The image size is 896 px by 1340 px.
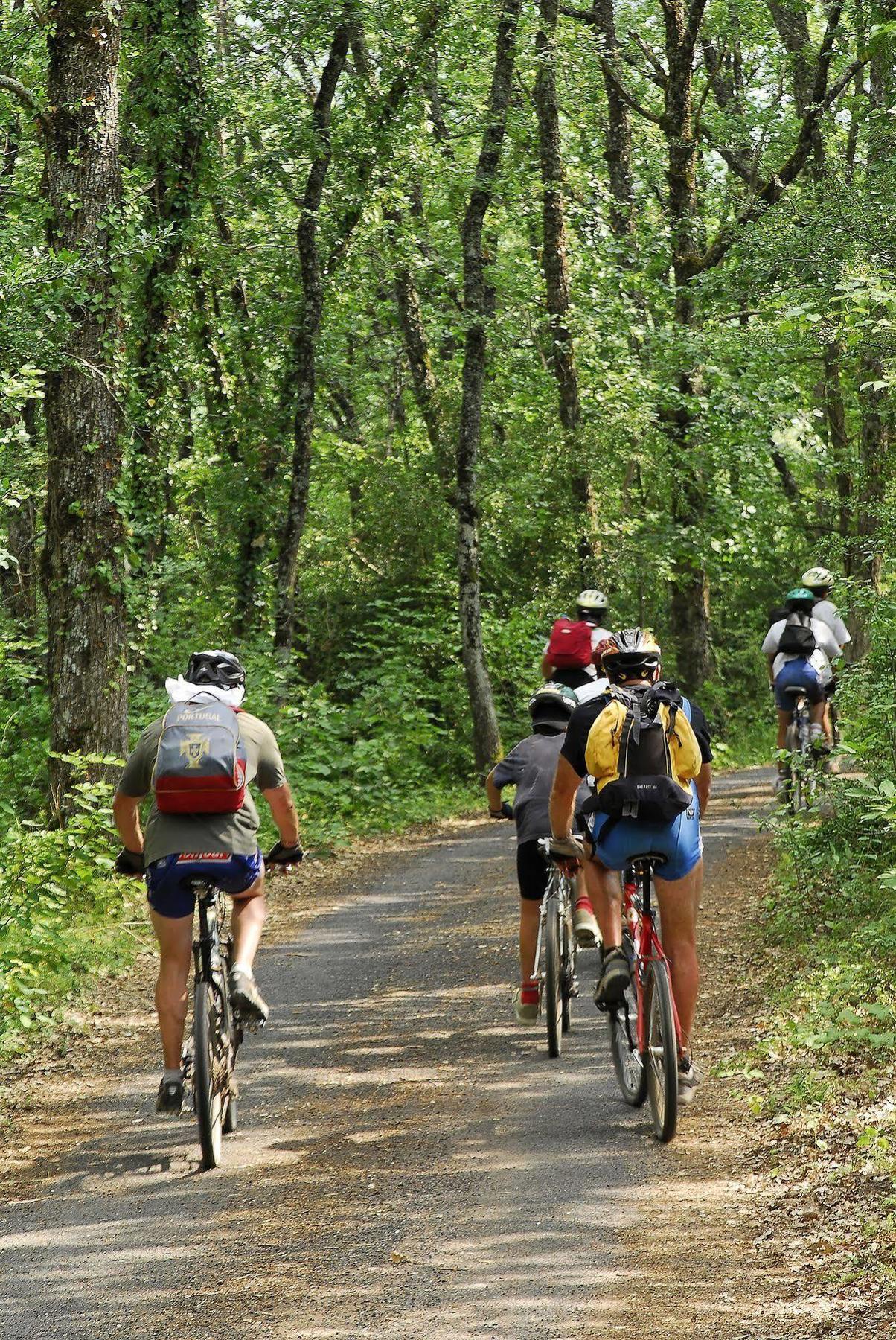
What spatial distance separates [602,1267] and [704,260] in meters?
19.1

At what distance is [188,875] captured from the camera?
6062 millimetres

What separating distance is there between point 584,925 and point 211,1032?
2.51m

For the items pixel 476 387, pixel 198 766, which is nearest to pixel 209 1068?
pixel 198 766

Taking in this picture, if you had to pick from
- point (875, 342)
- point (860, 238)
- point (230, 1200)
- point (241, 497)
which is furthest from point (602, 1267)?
point (241, 497)

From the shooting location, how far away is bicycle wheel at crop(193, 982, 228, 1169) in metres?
5.80

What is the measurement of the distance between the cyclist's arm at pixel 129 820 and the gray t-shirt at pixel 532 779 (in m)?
2.03

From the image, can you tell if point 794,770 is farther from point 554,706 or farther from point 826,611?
point 826,611

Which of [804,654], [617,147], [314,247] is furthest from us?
[617,147]

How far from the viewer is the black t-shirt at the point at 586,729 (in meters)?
6.18

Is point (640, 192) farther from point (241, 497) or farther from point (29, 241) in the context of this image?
point (29, 241)

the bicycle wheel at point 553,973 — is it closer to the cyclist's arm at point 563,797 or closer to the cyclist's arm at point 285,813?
the cyclist's arm at point 563,797

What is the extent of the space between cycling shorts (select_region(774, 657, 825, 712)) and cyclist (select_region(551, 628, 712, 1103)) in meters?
6.24

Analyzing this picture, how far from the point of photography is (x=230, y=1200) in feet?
18.7

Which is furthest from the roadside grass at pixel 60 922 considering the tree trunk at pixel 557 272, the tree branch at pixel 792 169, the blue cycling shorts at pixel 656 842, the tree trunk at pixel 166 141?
the tree branch at pixel 792 169
